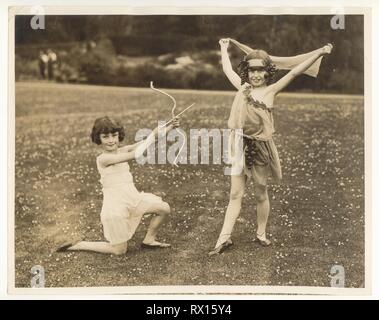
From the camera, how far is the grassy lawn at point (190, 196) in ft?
7.54

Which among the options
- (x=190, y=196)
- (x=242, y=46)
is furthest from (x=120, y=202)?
(x=242, y=46)

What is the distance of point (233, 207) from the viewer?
2320 mm

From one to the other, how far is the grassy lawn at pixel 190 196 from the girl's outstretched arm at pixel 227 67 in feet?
0.23

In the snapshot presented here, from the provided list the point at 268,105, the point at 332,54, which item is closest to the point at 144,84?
the point at 268,105

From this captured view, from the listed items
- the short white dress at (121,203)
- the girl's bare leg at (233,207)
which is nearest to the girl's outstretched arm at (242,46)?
the girl's bare leg at (233,207)

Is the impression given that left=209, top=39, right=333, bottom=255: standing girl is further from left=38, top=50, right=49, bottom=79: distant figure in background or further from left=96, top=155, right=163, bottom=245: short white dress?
left=38, top=50, right=49, bottom=79: distant figure in background

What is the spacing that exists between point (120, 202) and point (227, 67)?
74 centimetres

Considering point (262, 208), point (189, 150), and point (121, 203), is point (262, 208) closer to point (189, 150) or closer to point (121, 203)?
point (189, 150)

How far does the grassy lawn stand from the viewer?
2299 mm

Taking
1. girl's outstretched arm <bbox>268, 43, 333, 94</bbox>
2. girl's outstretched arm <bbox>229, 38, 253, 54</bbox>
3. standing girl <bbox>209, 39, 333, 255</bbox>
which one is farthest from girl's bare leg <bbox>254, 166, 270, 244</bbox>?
girl's outstretched arm <bbox>229, 38, 253, 54</bbox>

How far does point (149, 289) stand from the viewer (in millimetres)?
2299

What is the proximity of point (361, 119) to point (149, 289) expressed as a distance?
1171mm
